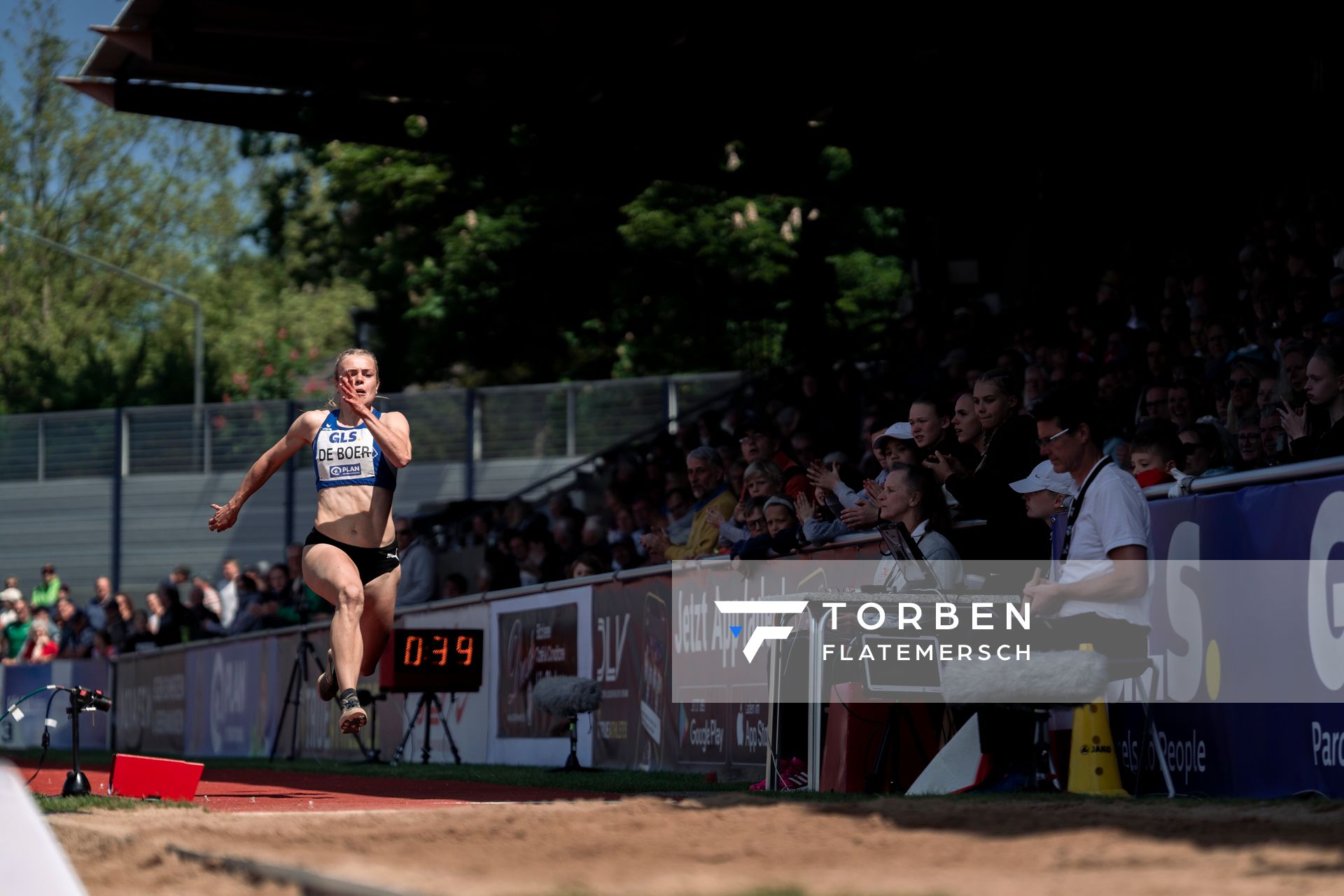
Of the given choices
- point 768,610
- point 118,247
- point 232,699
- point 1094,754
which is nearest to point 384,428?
point 768,610

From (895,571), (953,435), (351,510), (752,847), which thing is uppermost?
(953,435)

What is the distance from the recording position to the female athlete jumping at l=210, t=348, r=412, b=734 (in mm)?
10773

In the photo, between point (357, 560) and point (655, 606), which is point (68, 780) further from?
point (655, 606)

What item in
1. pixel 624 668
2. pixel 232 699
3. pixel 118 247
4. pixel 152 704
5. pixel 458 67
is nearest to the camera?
pixel 624 668

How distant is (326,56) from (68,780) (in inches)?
515

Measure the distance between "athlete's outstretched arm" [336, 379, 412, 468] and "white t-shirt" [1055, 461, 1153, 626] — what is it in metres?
3.95

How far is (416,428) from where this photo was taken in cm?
3259

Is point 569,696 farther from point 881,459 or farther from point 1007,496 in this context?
point 1007,496

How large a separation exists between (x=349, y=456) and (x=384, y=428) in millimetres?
484

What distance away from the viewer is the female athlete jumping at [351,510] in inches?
424

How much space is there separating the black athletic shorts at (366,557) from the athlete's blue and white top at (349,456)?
13.4 inches

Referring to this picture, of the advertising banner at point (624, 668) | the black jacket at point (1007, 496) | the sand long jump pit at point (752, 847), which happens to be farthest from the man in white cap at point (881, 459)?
the sand long jump pit at point (752, 847)

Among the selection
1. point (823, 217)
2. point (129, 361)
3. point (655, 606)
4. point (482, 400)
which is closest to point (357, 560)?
point (655, 606)

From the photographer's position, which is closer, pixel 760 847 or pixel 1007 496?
pixel 760 847
